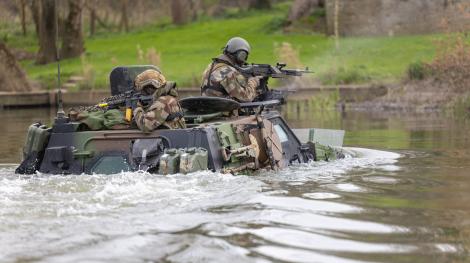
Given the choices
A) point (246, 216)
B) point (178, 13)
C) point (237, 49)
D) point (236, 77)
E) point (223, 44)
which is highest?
point (178, 13)

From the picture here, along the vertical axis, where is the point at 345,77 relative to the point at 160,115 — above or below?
above

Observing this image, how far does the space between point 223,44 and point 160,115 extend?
3314 cm

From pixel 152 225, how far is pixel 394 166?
6.10 meters

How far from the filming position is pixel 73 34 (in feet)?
151

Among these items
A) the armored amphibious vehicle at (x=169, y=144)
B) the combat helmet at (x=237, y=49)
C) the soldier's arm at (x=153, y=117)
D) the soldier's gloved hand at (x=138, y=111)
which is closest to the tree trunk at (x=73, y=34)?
the combat helmet at (x=237, y=49)

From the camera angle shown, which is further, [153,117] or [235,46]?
[235,46]

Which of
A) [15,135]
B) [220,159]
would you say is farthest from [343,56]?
[220,159]

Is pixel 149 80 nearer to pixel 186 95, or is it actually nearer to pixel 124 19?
pixel 186 95

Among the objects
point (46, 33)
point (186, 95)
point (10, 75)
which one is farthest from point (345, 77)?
point (46, 33)

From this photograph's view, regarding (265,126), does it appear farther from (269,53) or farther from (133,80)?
(269,53)

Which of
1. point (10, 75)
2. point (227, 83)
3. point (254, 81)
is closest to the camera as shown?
point (227, 83)

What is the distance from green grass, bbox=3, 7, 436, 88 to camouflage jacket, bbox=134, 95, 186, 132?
20.4 m

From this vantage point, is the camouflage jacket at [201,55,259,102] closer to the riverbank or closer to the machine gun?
the machine gun

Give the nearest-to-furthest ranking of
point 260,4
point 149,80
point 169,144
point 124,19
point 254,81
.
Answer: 1. point 169,144
2. point 149,80
3. point 254,81
4. point 124,19
5. point 260,4
